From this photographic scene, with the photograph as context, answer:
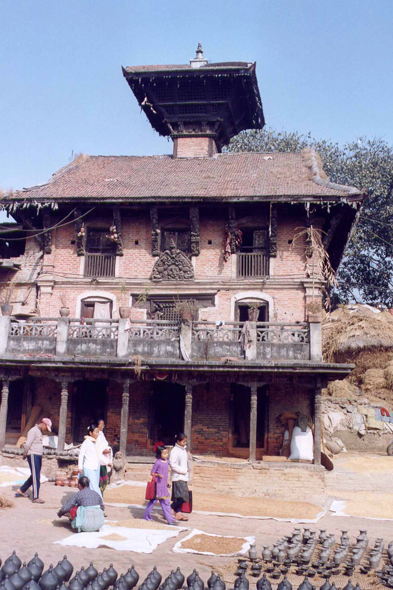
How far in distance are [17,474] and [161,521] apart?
684 cm

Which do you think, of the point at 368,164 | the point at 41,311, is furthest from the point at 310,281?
the point at 368,164

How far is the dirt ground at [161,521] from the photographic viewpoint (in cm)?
919

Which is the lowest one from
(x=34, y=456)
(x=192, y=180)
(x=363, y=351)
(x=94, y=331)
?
(x=34, y=456)

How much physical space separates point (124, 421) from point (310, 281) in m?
7.83

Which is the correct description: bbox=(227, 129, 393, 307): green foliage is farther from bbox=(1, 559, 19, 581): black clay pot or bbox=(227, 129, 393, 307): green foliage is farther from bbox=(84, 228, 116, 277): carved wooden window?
bbox=(1, 559, 19, 581): black clay pot

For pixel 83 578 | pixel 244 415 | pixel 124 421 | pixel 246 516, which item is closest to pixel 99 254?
pixel 124 421

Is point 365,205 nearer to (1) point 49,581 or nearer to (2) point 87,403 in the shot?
Answer: (2) point 87,403

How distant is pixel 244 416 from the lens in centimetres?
2153

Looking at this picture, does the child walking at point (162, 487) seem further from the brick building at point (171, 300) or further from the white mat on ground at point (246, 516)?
the brick building at point (171, 300)

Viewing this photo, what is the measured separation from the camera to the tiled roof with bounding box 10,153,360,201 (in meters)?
22.2

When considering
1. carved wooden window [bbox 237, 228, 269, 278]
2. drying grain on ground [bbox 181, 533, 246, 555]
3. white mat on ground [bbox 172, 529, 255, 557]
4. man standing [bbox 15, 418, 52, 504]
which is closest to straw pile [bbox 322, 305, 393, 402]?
carved wooden window [bbox 237, 228, 269, 278]

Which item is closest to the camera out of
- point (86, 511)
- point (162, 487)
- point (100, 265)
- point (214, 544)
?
point (214, 544)

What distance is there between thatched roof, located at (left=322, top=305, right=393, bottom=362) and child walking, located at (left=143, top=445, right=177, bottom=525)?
19.1 metres

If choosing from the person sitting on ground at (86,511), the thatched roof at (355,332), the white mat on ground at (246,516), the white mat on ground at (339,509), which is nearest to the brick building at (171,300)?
the white mat on ground at (339,509)
